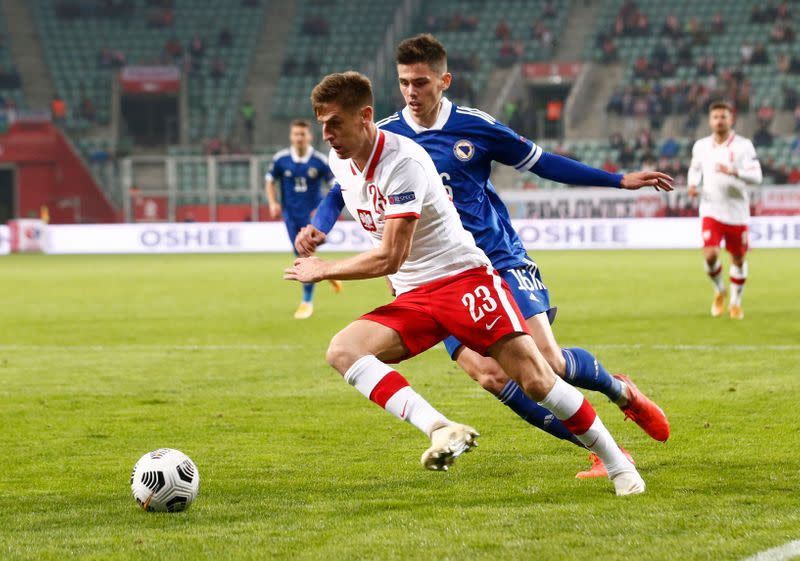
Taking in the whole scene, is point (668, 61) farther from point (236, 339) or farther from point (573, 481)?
point (573, 481)

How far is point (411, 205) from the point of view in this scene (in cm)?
488

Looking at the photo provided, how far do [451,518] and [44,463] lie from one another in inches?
95.7

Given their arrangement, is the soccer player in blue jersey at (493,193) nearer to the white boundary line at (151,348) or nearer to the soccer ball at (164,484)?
the soccer ball at (164,484)

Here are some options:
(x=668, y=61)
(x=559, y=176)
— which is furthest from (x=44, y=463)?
(x=668, y=61)

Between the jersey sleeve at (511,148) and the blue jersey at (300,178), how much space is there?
10.1 metres

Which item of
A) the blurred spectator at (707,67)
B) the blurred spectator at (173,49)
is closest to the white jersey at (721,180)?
the blurred spectator at (707,67)

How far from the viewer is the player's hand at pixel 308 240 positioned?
5250 mm

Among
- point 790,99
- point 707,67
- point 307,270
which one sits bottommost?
point 790,99

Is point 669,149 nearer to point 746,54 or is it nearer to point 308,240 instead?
point 746,54

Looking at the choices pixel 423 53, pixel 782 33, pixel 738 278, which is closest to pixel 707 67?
pixel 782 33

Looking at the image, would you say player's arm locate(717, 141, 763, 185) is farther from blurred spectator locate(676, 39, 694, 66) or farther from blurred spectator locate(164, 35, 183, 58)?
blurred spectator locate(164, 35, 183, 58)

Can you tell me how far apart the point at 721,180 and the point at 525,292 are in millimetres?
9048

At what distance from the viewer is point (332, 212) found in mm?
5875

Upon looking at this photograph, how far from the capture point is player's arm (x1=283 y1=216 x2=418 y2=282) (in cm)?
488
